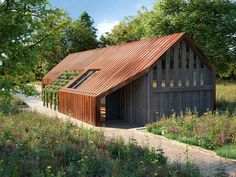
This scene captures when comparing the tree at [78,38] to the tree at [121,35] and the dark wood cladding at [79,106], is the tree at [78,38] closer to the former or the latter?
the tree at [121,35]

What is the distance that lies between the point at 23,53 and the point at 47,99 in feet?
50.2

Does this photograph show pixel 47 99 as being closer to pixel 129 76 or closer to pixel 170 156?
pixel 129 76

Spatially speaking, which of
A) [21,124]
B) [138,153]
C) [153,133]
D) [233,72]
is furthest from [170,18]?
[138,153]

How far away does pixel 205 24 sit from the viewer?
3403 centimetres

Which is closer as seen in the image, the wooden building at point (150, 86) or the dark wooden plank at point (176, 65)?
the wooden building at point (150, 86)

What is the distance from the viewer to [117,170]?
672 cm

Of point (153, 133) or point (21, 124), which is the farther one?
point (153, 133)

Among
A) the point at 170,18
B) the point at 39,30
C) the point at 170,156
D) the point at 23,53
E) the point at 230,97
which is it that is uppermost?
the point at 170,18

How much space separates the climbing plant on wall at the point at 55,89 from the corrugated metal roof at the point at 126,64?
3434mm

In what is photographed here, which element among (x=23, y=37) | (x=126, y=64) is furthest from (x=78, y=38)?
(x=23, y=37)

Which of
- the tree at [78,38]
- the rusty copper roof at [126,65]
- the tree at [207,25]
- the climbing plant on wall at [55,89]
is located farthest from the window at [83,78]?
the tree at [78,38]

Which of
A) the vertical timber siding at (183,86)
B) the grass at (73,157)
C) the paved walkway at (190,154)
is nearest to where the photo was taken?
the grass at (73,157)

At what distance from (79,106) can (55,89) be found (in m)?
5.95

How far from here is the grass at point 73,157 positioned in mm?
6953
